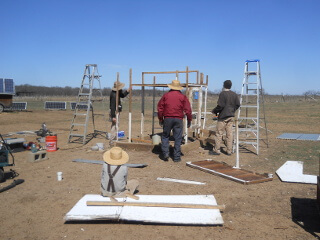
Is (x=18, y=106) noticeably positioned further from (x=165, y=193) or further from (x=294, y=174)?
(x=294, y=174)

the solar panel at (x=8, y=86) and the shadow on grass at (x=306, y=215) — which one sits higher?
the solar panel at (x=8, y=86)

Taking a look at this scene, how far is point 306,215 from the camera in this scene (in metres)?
4.97

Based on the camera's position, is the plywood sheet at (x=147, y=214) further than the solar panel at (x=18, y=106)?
No

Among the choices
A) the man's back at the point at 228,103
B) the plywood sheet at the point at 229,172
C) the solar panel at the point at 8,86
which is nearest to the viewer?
the plywood sheet at the point at 229,172

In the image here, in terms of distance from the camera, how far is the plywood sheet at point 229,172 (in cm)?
661

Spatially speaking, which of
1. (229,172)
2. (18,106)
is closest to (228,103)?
(229,172)

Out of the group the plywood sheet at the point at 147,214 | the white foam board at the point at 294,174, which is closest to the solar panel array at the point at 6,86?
the plywood sheet at the point at 147,214

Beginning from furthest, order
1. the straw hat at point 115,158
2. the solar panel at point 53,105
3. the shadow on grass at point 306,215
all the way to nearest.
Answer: the solar panel at point 53,105 → the straw hat at point 115,158 → the shadow on grass at point 306,215

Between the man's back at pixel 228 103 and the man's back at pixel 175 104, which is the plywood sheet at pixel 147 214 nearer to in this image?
the man's back at pixel 175 104

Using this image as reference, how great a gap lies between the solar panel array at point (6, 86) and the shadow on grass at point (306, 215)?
24272 millimetres

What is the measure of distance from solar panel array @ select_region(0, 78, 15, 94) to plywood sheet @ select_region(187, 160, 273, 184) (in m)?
21.4

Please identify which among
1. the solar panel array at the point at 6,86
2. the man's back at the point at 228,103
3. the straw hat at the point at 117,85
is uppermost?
the solar panel array at the point at 6,86

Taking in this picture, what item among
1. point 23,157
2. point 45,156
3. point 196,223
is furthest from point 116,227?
point 23,157

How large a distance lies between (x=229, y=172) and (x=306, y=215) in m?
2.36
